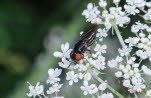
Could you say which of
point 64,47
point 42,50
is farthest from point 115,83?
point 42,50

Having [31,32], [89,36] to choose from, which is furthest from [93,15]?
[31,32]

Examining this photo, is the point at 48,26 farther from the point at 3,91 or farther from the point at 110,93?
the point at 110,93

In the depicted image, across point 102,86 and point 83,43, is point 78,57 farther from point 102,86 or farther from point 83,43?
point 102,86

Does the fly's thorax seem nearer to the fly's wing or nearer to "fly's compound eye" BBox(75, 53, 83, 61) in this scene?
"fly's compound eye" BBox(75, 53, 83, 61)

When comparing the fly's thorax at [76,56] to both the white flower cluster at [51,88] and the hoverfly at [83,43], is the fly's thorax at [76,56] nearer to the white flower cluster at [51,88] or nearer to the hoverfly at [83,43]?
the hoverfly at [83,43]

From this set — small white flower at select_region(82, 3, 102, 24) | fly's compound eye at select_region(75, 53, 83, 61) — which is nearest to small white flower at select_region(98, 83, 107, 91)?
fly's compound eye at select_region(75, 53, 83, 61)

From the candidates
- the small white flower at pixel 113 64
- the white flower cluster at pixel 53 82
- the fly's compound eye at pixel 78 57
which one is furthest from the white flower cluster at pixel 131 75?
the white flower cluster at pixel 53 82
